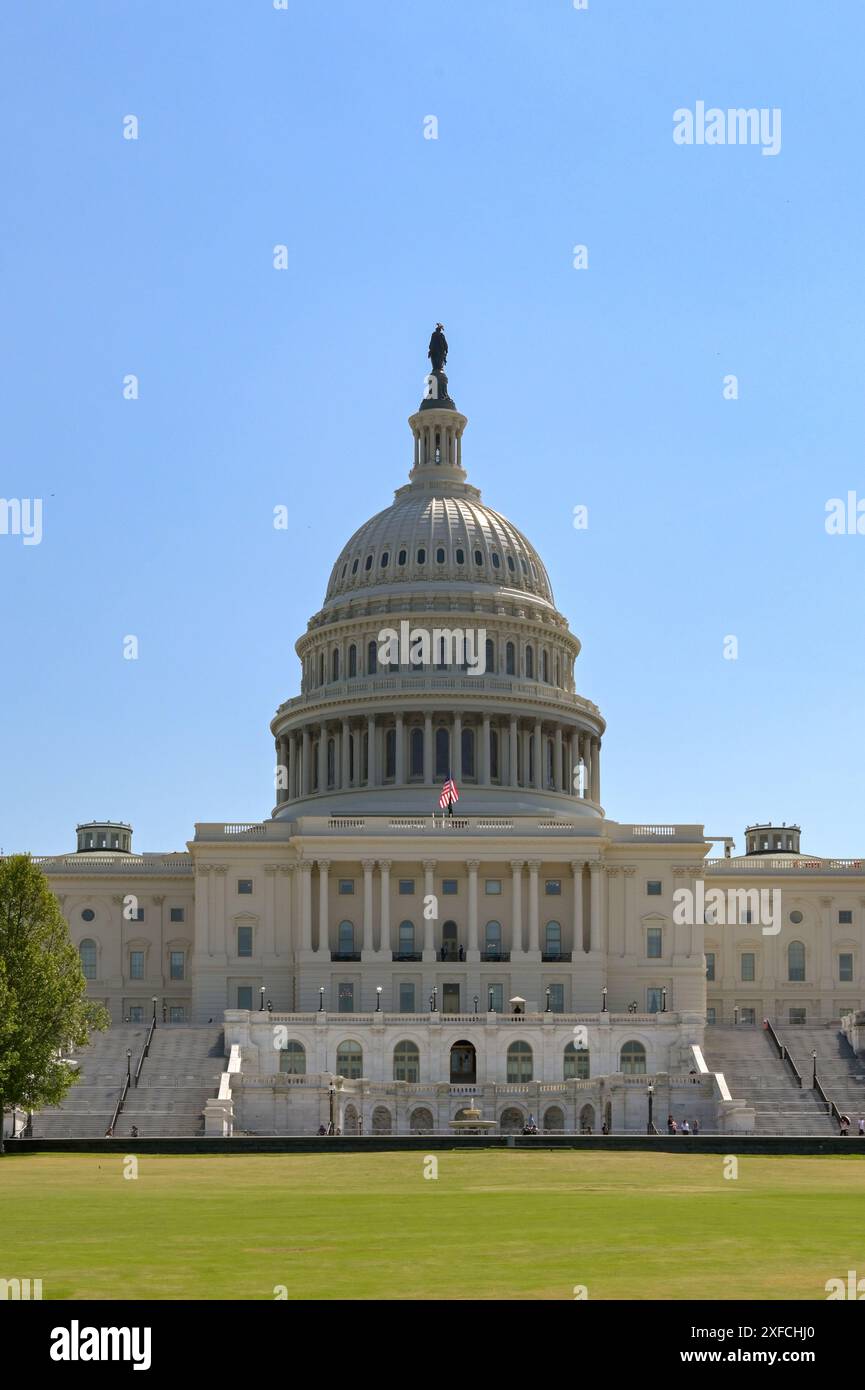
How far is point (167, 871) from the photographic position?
493 feet

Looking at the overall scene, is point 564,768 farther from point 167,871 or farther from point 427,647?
point 167,871

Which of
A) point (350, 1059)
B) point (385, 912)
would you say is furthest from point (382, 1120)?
point (385, 912)

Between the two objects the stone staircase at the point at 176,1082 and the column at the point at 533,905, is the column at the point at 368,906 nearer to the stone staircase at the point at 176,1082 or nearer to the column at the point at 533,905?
the column at the point at 533,905

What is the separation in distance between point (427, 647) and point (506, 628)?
6.27 m

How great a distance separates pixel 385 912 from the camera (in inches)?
5399

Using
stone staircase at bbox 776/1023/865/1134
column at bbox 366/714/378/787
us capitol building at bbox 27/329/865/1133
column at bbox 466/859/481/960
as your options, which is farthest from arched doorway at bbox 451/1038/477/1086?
column at bbox 366/714/378/787

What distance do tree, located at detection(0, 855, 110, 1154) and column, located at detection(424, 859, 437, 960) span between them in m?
44.5

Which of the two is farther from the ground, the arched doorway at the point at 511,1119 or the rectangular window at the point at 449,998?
the rectangular window at the point at 449,998

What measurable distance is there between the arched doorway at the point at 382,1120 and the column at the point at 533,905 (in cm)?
3049

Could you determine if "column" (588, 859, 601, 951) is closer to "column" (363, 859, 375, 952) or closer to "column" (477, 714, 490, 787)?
Result: "column" (363, 859, 375, 952)

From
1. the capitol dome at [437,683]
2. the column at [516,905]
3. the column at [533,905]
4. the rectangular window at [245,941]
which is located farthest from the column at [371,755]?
the column at [533,905]

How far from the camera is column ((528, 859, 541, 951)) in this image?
5404 inches

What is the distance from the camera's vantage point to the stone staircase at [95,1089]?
316ft
